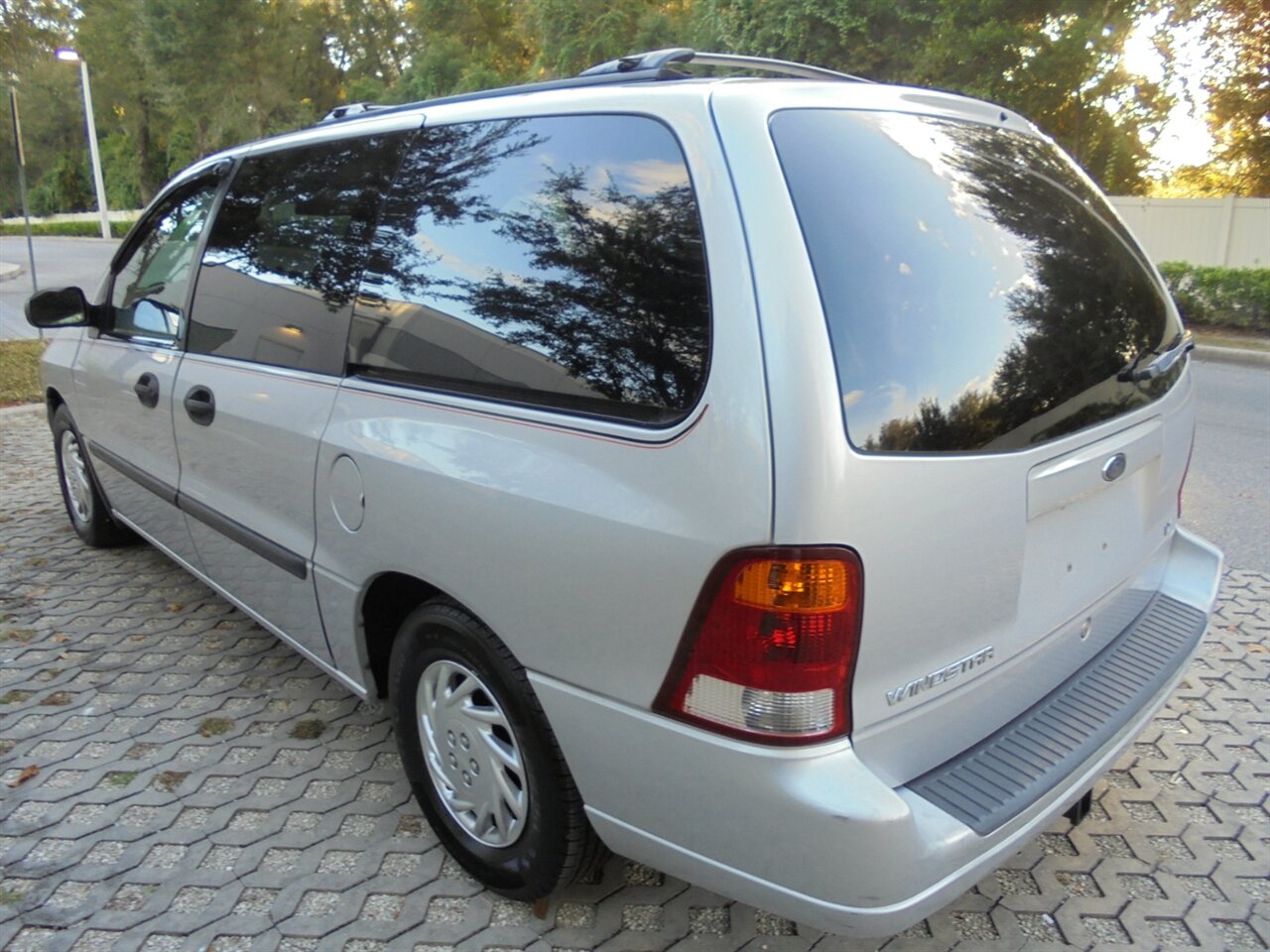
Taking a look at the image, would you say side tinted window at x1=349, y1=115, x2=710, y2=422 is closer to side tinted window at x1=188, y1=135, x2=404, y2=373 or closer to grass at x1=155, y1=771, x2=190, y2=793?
side tinted window at x1=188, y1=135, x2=404, y2=373

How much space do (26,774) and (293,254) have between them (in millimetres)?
1863

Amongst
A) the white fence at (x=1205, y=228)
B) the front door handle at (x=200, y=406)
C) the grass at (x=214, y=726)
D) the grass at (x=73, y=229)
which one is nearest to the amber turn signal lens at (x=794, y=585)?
the front door handle at (x=200, y=406)

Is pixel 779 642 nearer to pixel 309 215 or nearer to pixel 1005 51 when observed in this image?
pixel 309 215

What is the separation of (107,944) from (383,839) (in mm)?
698

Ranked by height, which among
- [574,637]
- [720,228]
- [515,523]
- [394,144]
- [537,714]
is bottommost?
[537,714]

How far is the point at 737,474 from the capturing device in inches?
65.9

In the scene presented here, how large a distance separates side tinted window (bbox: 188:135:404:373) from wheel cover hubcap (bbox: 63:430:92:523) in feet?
6.38

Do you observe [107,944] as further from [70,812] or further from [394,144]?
[394,144]

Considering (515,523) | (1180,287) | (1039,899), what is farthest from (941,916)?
(1180,287)

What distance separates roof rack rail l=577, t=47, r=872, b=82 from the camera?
7.36 feet

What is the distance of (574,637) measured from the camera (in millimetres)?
1947

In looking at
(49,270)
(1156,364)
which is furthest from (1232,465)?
(49,270)

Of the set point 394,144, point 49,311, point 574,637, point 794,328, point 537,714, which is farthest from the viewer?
point 49,311

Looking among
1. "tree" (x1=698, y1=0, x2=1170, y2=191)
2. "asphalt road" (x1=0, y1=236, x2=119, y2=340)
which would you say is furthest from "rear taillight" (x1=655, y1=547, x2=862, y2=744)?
"tree" (x1=698, y1=0, x2=1170, y2=191)
